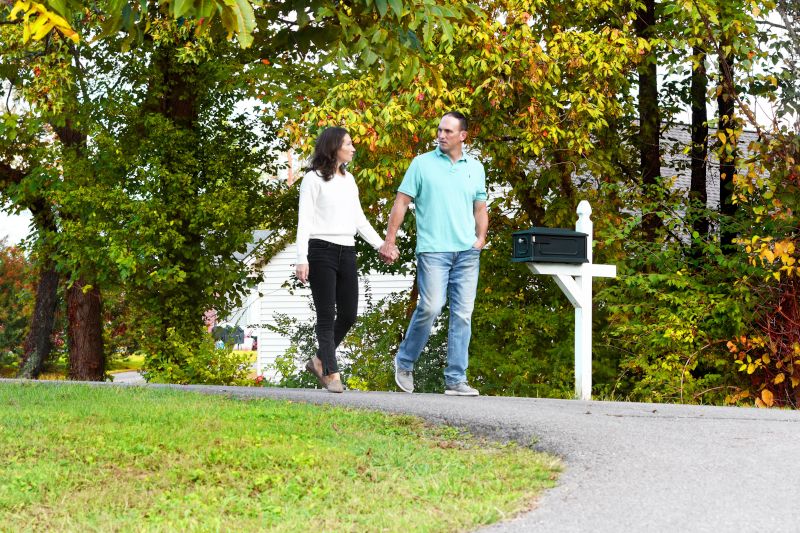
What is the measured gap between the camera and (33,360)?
934 inches

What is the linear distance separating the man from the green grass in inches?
58.6

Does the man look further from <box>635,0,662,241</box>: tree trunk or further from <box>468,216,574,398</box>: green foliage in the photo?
<box>635,0,662,241</box>: tree trunk

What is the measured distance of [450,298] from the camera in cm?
871

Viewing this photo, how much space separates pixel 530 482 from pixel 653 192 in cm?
860

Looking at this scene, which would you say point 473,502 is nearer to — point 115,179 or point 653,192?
point 653,192

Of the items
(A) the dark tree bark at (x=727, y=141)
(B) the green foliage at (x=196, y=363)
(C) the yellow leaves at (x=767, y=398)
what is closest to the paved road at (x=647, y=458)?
(C) the yellow leaves at (x=767, y=398)

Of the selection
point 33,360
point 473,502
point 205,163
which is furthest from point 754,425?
point 33,360

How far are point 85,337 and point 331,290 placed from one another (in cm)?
1289

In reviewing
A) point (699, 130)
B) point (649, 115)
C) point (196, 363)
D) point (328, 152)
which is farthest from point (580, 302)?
point (196, 363)

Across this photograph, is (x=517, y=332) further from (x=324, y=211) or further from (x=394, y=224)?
(x=324, y=211)

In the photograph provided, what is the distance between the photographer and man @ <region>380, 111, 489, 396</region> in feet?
28.0

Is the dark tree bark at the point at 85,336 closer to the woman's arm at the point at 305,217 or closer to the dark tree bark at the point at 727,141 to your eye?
the dark tree bark at the point at 727,141

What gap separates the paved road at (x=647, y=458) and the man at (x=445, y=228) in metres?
0.67

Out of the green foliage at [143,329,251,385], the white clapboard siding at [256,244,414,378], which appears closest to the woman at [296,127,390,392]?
the green foliage at [143,329,251,385]
